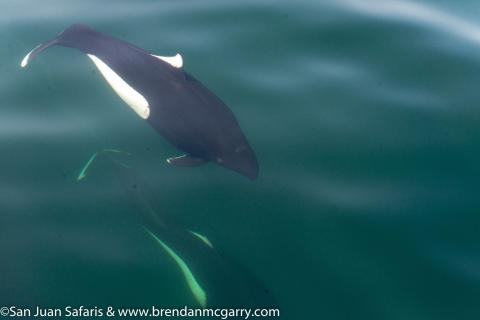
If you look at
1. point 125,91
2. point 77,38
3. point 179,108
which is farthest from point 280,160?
point 77,38

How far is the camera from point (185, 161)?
5.86m

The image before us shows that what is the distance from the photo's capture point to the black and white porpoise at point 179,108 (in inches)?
233

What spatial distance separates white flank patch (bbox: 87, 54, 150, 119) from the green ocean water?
0.19 metres

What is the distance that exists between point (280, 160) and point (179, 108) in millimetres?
1277

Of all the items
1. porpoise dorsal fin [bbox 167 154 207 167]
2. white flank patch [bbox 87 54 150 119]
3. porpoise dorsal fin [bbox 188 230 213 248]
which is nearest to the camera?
porpoise dorsal fin [bbox 188 230 213 248]

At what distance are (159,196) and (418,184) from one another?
2.69 m

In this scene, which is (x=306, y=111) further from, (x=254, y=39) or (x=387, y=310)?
(x=387, y=310)

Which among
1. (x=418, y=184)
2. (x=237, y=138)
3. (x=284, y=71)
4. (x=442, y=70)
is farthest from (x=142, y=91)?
(x=442, y=70)

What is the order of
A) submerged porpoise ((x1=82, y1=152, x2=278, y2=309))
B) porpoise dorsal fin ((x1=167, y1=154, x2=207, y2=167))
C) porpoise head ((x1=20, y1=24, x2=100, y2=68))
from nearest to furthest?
submerged porpoise ((x1=82, y1=152, x2=278, y2=309)) < porpoise dorsal fin ((x1=167, y1=154, x2=207, y2=167)) < porpoise head ((x1=20, y1=24, x2=100, y2=68))

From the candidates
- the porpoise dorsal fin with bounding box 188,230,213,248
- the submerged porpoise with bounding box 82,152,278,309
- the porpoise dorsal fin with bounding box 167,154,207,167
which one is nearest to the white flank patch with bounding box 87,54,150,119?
the porpoise dorsal fin with bounding box 167,154,207,167

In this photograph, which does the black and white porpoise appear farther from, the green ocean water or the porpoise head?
the porpoise head

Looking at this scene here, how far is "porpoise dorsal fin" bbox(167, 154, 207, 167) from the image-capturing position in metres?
5.84

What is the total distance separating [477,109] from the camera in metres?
6.50

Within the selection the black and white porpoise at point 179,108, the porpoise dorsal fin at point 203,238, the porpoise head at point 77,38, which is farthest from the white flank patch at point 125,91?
the porpoise dorsal fin at point 203,238
